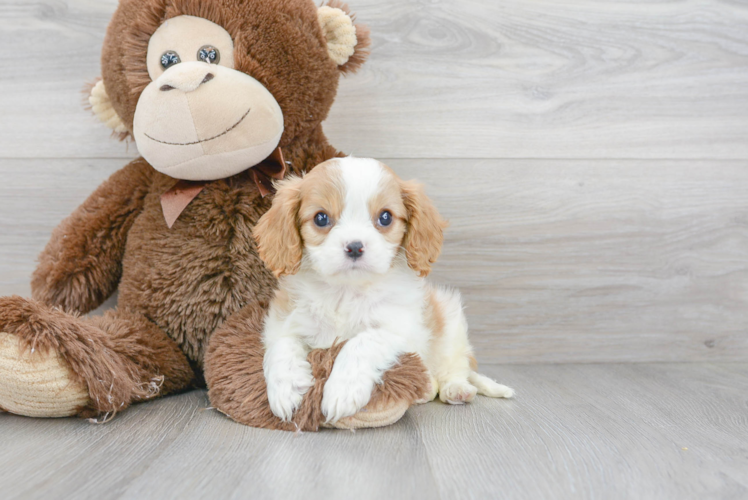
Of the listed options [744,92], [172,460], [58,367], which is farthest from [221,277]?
[744,92]

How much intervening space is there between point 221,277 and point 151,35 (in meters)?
0.59

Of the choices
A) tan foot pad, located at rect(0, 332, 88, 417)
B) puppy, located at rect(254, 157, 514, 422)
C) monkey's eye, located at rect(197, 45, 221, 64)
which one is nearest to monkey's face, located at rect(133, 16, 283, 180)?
monkey's eye, located at rect(197, 45, 221, 64)

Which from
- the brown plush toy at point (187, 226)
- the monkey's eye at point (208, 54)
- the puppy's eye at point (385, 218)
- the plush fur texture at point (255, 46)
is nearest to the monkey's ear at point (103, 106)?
the brown plush toy at point (187, 226)

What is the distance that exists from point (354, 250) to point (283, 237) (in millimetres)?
179

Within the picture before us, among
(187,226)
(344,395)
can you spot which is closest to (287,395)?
(344,395)

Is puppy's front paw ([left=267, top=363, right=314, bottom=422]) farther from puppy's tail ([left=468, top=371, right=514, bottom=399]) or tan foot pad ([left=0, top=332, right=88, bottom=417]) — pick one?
puppy's tail ([left=468, top=371, right=514, bottom=399])

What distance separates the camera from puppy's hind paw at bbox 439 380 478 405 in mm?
1371

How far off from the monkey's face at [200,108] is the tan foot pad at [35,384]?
0.49 meters

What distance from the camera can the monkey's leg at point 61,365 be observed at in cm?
113

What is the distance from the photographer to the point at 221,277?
1.40m

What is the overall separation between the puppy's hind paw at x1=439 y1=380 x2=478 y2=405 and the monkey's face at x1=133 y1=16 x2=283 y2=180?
28.2 inches

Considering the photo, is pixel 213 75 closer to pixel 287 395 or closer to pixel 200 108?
pixel 200 108

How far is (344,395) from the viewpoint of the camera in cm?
110

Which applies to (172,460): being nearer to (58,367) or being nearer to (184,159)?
(58,367)
